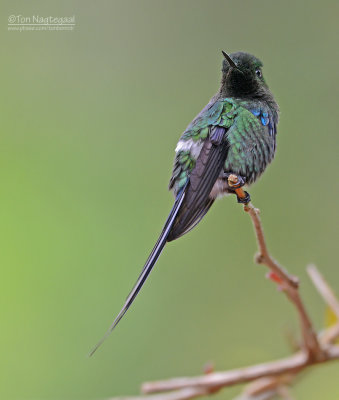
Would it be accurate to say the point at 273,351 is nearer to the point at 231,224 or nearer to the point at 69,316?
the point at 231,224

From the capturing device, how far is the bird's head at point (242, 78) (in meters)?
2.22

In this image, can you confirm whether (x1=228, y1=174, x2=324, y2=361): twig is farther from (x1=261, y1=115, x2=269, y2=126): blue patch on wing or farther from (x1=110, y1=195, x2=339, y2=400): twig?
(x1=261, y1=115, x2=269, y2=126): blue patch on wing

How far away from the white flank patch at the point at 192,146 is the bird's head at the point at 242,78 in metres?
0.36

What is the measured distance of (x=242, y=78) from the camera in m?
2.22

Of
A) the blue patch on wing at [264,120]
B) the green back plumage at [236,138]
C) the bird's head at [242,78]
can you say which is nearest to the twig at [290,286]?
the green back plumage at [236,138]

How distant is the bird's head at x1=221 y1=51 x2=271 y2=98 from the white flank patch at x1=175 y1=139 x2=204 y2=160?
0.36 metres

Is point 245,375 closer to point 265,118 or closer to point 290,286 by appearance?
point 290,286

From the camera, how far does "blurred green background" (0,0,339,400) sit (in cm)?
308

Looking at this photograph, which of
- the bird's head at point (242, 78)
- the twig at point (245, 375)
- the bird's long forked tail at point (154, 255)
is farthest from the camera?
the bird's head at point (242, 78)

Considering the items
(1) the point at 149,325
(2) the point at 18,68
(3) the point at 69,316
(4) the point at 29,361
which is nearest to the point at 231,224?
(1) the point at 149,325

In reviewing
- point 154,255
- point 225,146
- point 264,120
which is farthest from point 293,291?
point 264,120

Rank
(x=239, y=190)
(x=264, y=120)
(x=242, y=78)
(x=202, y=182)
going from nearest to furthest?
1. (x=239, y=190)
2. (x=202, y=182)
3. (x=264, y=120)
4. (x=242, y=78)

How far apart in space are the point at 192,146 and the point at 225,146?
13 cm

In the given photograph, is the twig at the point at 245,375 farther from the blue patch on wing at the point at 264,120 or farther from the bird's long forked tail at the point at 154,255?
the blue patch on wing at the point at 264,120
